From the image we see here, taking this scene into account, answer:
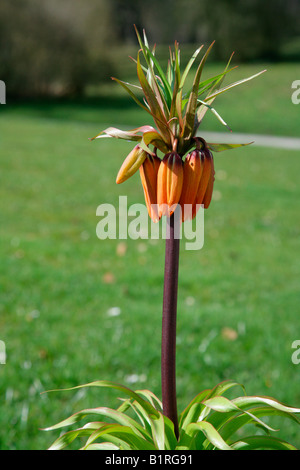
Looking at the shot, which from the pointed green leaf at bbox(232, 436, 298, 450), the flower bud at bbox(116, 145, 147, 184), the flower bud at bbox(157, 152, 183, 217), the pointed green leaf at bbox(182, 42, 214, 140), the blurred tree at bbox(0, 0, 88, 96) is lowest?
the pointed green leaf at bbox(232, 436, 298, 450)

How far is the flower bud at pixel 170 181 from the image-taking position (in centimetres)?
80

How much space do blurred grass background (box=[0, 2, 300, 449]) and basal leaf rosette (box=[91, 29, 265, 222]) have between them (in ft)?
0.45

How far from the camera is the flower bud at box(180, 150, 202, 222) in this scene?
812 millimetres

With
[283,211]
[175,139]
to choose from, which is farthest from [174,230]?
[283,211]

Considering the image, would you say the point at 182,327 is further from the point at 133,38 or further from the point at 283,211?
the point at 133,38

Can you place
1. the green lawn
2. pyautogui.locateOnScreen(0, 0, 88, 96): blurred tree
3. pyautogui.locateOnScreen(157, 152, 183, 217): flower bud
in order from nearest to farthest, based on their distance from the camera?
pyautogui.locateOnScreen(157, 152, 183, 217): flower bud < the green lawn < pyautogui.locateOnScreen(0, 0, 88, 96): blurred tree

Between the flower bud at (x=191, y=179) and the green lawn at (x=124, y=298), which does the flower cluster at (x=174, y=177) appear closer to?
the flower bud at (x=191, y=179)

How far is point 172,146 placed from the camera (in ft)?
2.77

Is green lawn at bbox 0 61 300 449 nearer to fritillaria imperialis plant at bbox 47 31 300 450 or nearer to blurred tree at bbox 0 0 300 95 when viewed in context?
fritillaria imperialis plant at bbox 47 31 300 450

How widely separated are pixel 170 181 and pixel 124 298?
249cm

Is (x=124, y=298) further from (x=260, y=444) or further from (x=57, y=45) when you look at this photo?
(x=57, y=45)

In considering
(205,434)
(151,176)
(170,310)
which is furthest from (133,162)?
(205,434)

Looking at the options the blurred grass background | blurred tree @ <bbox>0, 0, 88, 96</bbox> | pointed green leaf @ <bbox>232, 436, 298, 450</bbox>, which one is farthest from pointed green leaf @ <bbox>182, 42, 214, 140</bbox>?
blurred tree @ <bbox>0, 0, 88, 96</bbox>
